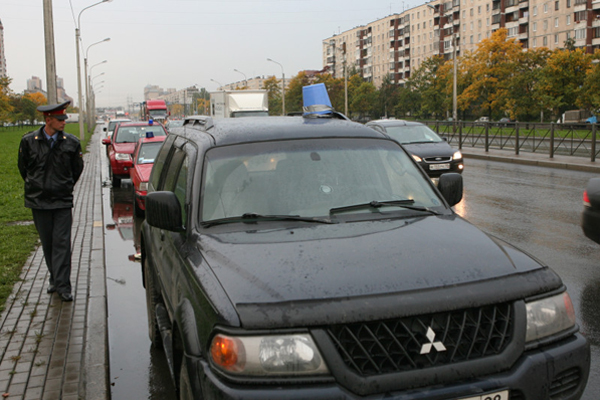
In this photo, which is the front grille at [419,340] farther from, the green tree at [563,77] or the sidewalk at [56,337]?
the green tree at [563,77]

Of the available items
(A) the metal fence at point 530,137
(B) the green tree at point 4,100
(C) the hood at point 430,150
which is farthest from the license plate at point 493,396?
(B) the green tree at point 4,100

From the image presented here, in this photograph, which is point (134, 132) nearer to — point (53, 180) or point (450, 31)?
point (53, 180)

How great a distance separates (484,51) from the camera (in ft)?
216

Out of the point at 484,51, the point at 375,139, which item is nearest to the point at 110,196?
the point at 375,139

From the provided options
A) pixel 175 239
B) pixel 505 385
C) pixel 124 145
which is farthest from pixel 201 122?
pixel 124 145

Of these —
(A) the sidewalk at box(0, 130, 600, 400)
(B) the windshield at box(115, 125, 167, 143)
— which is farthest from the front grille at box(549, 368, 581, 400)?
(B) the windshield at box(115, 125, 167, 143)

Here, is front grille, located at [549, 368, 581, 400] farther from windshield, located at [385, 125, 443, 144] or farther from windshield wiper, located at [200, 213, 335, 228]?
windshield, located at [385, 125, 443, 144]

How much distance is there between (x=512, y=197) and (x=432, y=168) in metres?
3.27

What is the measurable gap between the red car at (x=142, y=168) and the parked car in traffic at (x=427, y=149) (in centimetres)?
545

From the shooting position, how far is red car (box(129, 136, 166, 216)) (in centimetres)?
1160

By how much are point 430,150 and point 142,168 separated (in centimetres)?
781

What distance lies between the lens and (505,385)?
247 cm

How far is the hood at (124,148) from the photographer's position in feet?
57.8

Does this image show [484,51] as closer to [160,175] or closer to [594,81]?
[594,81]
